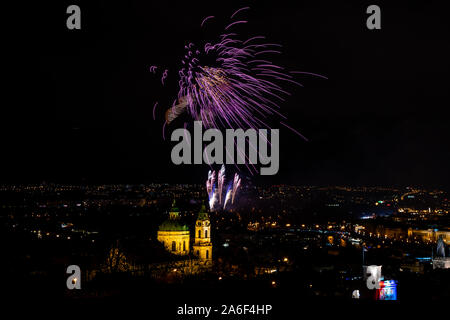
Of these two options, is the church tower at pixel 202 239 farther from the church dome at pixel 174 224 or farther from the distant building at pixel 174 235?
the church dome at pixel 174 224

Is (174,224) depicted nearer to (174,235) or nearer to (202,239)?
(174,235)

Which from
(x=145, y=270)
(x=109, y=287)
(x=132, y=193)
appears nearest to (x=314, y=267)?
(x=145, y=270)

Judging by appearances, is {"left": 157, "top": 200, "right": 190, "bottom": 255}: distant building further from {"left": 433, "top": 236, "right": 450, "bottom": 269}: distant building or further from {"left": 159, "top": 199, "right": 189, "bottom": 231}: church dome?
{"left": 433, "top": 236, "right": 450, "bottom": 269}: distant building

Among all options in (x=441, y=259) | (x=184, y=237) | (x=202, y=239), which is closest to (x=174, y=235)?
(x=184, y=237)

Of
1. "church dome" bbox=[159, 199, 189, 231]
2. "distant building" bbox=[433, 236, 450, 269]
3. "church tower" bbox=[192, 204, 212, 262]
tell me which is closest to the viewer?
"church tower" bbox=[192, 204, 212, 262]

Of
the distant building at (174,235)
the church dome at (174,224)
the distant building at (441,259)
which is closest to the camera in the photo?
the distant building at (441,259)

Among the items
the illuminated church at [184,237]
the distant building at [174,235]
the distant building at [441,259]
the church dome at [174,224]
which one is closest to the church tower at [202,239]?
the illuminated church at [184,237]

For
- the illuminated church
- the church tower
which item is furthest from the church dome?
the church tower
